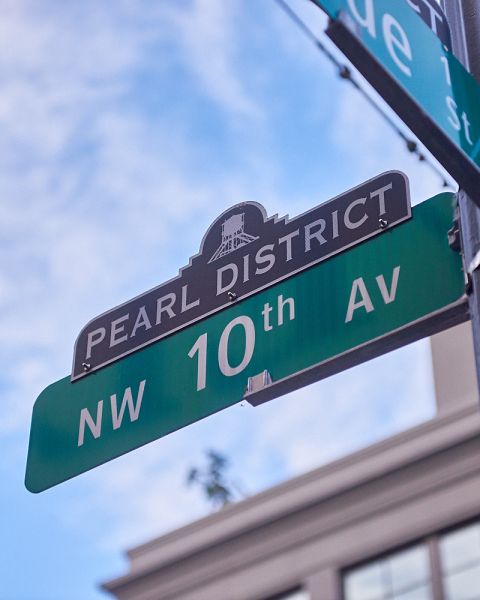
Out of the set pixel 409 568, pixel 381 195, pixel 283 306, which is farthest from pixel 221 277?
pixel 409 568

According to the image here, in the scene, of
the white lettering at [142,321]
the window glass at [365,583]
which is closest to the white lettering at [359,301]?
the white lettering at [142,321]

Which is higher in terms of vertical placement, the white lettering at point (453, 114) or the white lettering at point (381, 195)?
the white lettering at point (381, 195)

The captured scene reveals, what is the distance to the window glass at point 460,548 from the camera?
1049 cm

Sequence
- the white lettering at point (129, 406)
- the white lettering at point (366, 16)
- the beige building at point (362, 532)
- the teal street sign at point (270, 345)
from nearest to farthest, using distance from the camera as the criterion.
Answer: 1. the white lettering at point (366, 16)
2. the teal street sign at point (270, 345)
3. the white lettering at point (129, 406)
4. the beige building at point (362, 532)

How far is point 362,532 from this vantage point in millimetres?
11648

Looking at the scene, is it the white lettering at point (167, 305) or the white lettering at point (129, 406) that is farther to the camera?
the white lettering at point (167, 305)

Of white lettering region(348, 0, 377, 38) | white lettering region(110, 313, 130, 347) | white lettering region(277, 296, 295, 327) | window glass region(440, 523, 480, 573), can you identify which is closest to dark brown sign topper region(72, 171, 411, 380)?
white lettering region(110, 313, 130, 347)

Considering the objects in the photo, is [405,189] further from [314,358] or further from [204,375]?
[204,375]

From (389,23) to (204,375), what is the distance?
6.13ft

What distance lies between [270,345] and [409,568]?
6.69m

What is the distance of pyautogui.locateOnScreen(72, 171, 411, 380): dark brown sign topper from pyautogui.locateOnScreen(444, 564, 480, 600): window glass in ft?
18.8

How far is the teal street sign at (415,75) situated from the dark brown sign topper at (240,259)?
3.50 ft

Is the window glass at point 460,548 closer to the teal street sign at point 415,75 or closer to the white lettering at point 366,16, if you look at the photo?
the teal street sign at point 415,75

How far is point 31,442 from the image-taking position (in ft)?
18.2
